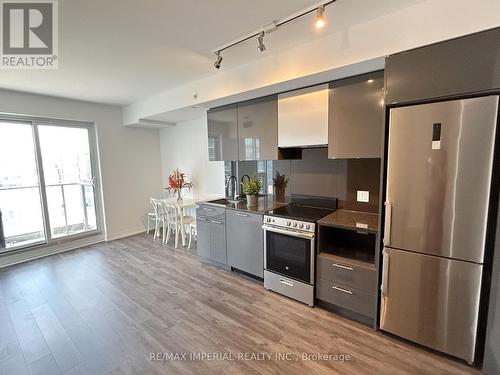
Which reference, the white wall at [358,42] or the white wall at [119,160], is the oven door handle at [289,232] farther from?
the white wall at [119,160]

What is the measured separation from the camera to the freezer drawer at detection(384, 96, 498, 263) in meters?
1.58

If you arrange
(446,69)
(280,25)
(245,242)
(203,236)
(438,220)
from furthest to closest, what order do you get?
(203,236), (245,242), (280,25), (438,220), (446,69)

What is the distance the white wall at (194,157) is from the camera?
14.6 ft

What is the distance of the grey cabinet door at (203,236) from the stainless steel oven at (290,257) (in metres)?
1.09

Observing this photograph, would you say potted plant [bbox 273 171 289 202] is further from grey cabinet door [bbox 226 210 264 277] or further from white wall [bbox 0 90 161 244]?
white wall [bbox 0 90 161 244]

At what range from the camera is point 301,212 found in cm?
274

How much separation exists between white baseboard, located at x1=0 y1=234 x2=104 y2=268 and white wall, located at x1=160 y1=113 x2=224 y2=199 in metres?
2.07

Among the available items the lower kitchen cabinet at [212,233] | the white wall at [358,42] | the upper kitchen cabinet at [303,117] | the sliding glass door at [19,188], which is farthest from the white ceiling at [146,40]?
the lower kitchen cabinet at [212,233]

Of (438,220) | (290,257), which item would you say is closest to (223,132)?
(290,257)

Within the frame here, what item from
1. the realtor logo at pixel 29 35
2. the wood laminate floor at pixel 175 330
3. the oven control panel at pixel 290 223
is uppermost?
the realtor logo at pixel 29 35

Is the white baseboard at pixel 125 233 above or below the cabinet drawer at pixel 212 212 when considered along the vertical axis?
below

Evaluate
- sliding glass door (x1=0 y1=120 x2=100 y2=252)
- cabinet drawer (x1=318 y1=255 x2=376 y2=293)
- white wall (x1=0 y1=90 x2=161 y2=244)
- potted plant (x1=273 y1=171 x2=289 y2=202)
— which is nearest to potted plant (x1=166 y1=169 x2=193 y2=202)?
white wall (x1=0 y1=90 x2=161 y2=244)

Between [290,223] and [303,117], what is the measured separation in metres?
1.18

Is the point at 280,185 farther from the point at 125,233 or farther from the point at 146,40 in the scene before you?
the point at 125,233
